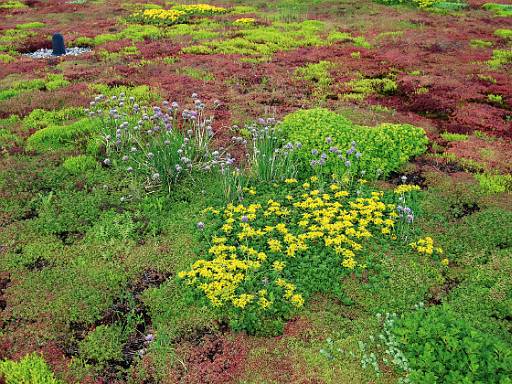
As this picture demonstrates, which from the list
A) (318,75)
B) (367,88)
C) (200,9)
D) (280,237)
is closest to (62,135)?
(280,237)

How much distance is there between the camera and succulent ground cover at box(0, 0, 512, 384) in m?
5.89

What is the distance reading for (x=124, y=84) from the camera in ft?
50.5

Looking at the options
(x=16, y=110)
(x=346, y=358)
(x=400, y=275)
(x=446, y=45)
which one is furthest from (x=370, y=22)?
(x=346, y=358)

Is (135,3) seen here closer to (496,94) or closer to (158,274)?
(496,94)

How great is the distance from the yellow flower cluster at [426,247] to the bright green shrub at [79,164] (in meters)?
6.70

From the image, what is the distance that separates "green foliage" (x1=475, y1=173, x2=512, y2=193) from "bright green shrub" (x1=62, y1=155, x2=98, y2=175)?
806cm

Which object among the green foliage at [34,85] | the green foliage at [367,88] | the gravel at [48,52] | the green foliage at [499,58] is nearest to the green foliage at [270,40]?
the gravel at [48,52]

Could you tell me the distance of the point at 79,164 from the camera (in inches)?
405

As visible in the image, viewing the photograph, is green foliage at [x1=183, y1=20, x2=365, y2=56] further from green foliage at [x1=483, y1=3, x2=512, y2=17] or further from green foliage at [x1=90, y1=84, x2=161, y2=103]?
green foliage at [x1=483, y1=3, x2=512, y2=17]

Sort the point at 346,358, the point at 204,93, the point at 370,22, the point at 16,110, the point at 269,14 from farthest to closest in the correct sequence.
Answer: the point at 269,14, the point at 370,22, the point at 204,93, the point at 16,110, the point at 346,358

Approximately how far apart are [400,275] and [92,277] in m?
4.62

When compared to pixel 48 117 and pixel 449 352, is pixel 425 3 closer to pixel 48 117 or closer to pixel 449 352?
pixel 48 117

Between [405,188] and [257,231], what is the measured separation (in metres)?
3.14

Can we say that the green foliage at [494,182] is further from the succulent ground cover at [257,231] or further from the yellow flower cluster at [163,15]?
the yellow flower cluster at [163,15]
